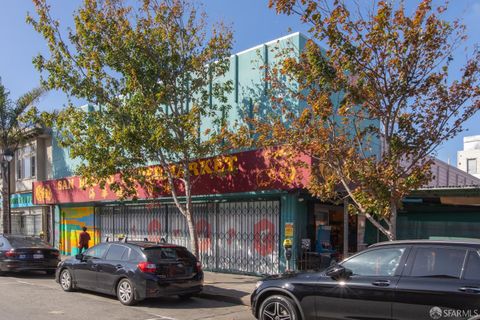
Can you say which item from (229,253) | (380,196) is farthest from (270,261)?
(380,196)

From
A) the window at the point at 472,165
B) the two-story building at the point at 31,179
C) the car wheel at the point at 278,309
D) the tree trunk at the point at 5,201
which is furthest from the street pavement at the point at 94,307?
the window at the point at 472,165

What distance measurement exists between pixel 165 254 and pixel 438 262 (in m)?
5.96

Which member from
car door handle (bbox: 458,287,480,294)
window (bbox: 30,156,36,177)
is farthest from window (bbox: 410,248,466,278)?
window (bbox: 30,156,36,177)

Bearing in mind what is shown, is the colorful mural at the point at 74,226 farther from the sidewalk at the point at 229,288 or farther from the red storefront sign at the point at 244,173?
the sidewalk at the point at 229,288

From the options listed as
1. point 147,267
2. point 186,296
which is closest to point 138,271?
point 147,267

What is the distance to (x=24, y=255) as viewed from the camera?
Answer: 14.7m

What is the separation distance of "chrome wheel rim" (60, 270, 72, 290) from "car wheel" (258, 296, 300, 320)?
238 inches

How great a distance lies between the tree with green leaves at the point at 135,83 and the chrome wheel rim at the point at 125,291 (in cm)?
308

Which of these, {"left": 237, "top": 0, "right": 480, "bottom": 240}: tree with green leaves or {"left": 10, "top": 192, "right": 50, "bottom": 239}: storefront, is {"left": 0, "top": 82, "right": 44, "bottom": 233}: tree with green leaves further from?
{"left": 237, "top": 0, "right": 480, "bottom": 240}: tree with green leaves

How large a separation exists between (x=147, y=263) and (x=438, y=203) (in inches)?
334

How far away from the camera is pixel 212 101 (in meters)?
15.7

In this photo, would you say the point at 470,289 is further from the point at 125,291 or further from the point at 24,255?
the point at 24,255

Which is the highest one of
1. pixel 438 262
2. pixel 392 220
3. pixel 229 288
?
pixel 392 220

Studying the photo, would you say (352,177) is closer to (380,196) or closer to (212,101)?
(380,196)
